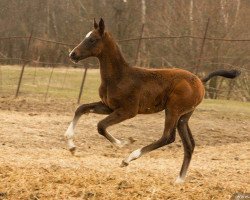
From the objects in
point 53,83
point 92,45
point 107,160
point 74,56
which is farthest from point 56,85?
point 74,56

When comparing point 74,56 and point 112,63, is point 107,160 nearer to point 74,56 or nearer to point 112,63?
point 112,63

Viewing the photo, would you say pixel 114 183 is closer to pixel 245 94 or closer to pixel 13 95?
pixel 13 95

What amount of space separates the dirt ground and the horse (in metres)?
0.62

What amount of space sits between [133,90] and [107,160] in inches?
84.9

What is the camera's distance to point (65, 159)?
955 centimetres

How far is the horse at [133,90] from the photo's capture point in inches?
317

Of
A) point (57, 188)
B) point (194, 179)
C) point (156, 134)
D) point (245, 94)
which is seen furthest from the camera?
point (245, 94)

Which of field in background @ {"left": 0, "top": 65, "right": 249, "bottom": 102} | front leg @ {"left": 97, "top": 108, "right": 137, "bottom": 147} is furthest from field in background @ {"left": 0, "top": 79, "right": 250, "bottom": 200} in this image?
field in background @ {"left": 0, "top": 65, "right": 249, "bottom": 102}

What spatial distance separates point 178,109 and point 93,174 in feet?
4.45

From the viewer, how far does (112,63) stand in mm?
8273

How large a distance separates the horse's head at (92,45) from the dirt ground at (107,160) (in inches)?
57.9

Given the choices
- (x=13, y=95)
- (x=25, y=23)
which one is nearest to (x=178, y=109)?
(x=13, y=95)

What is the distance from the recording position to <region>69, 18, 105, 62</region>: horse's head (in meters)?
8.09

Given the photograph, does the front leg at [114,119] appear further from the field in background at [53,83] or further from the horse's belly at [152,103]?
the field in background at [53,83]
